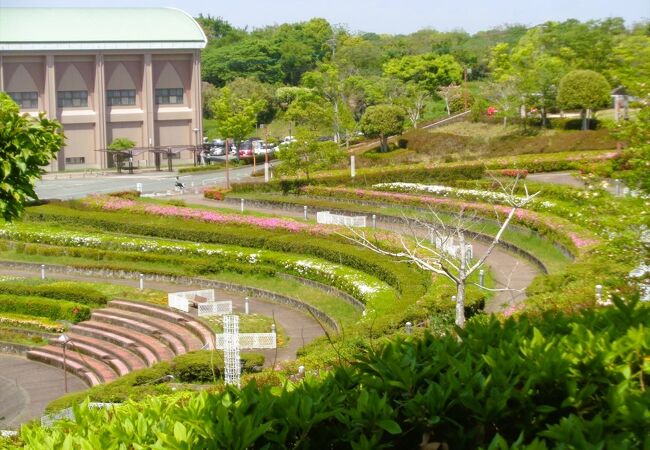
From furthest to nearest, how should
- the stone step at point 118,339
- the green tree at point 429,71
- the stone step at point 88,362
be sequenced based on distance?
the green tree at point 429,71, the stone step at point 118,339, the stone step at point 88,362

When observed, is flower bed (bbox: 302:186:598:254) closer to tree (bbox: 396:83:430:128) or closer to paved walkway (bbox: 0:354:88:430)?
paved walkway (bbox: 0:354:88:430)

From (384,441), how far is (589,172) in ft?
40.6

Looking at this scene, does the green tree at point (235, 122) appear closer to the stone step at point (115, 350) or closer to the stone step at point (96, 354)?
the stone step at point (115, 350)

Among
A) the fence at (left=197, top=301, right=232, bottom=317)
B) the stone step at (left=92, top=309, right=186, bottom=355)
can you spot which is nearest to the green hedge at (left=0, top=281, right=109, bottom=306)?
the stone step at (left=92, top=309, right=186, bottom=355)

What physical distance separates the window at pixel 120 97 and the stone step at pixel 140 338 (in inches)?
1559

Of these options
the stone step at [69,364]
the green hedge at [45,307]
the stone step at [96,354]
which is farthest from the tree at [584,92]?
the stone step at [69,364]

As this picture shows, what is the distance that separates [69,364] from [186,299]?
392cm

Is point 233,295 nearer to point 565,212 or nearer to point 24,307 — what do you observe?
point 24,307

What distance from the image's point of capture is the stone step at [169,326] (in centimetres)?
2458

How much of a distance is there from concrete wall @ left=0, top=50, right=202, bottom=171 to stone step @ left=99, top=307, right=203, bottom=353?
36.1m

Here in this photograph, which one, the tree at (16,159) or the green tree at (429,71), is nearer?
the tree at (16,159)

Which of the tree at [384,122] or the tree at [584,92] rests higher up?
the tree at [584,92]

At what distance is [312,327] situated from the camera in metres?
25.5

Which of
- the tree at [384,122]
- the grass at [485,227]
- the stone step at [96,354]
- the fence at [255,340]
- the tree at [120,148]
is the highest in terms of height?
the tree at [384,122]
